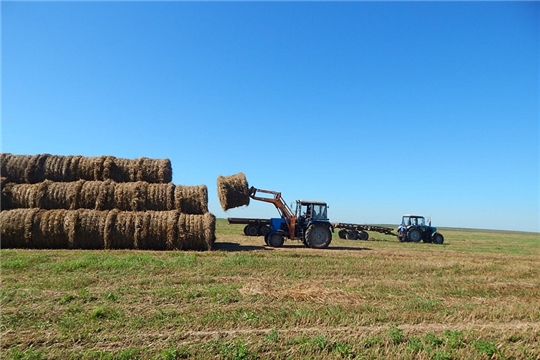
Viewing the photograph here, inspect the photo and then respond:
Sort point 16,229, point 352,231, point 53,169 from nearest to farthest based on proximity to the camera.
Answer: point 16,229 → point 53,169 → point 352,231

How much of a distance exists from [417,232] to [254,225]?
48.9ft

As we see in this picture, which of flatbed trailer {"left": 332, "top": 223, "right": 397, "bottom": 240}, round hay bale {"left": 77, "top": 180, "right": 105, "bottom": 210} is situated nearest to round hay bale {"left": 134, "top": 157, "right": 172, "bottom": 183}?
round hay bale {"left": 77, "top": 180, "right": 105, "bottom": 210}

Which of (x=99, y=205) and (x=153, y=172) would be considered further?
(x=153, y=172)

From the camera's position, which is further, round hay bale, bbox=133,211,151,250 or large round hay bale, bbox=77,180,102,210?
large round hay bale, bbox=77,180,102,210

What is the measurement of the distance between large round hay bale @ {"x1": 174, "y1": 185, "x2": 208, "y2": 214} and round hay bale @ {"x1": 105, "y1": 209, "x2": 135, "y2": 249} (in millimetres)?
2052

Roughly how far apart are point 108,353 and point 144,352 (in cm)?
44

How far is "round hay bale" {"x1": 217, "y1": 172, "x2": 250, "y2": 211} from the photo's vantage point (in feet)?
54.1

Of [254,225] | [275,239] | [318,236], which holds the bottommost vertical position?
[275,239]

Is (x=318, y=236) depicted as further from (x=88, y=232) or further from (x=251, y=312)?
(x=251, y=312)

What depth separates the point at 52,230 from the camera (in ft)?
44.6

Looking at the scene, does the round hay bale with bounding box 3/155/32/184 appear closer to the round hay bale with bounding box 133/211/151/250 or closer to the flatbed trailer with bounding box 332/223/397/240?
the round hay bale with bounding box 133/211/151/250

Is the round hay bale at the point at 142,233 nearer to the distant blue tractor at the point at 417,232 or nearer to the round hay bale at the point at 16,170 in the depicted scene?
the round hay bale at the point at 16,170

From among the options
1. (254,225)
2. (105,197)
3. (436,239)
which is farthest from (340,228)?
(105,197)

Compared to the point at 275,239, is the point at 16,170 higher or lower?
higher
